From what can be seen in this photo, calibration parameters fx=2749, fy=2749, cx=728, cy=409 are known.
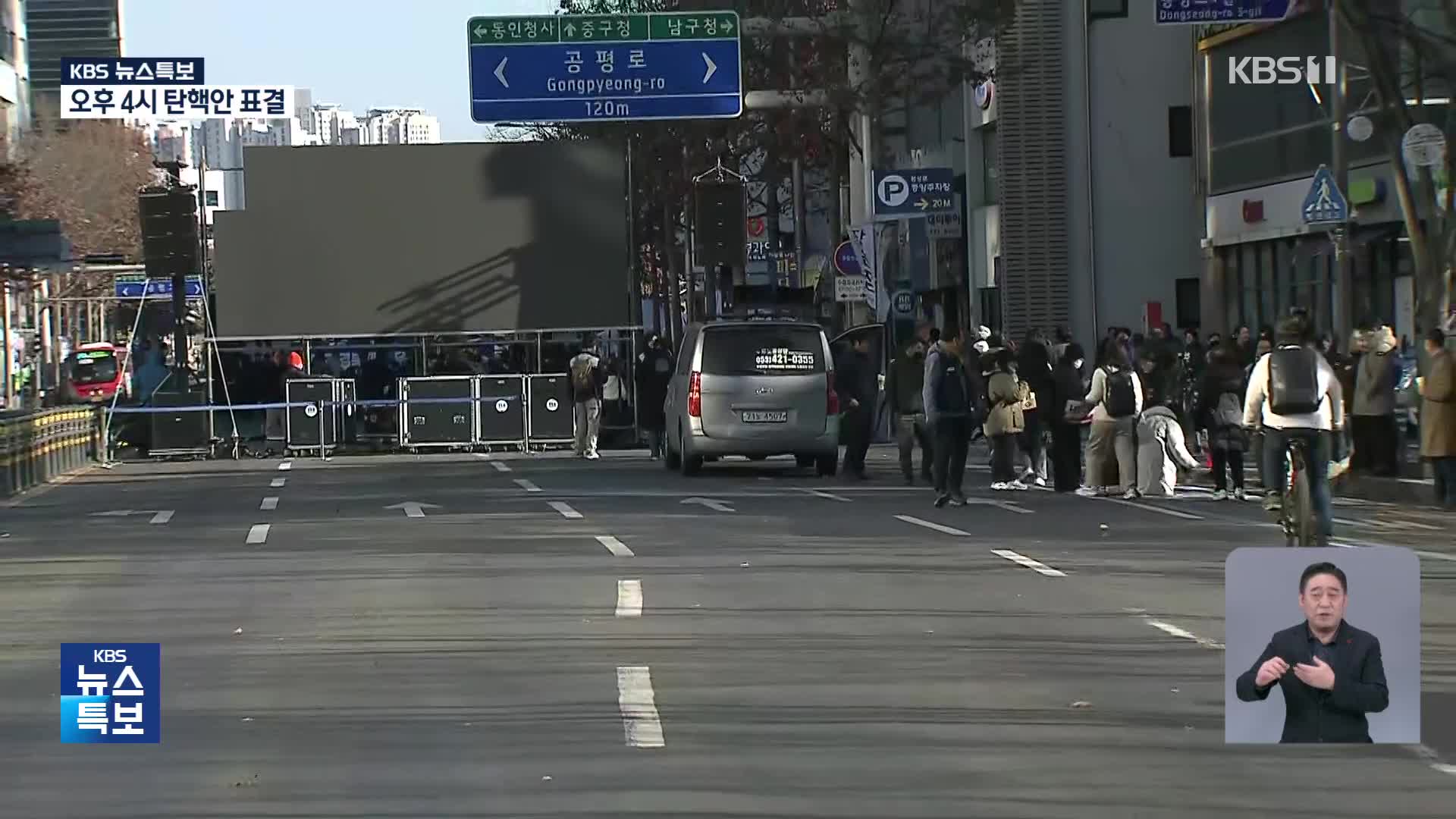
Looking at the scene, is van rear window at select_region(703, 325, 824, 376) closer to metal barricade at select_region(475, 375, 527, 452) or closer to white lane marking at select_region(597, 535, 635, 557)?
white lane marking at select_region(597, 535, 635, 557)

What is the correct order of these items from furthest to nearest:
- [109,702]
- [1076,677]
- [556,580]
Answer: [556,580]
[1076,677]
[109,702]

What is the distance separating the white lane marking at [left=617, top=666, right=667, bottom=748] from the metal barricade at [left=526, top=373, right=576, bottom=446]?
102ft

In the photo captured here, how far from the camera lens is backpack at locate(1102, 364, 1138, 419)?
26828 millimetres

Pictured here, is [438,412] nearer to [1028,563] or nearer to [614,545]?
[614,545]

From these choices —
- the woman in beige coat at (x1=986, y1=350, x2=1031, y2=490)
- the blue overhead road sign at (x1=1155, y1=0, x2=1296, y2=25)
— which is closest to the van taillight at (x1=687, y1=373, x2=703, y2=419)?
the woman in beige coat at (x1=986, y1=350, x2=1031, y2=490)

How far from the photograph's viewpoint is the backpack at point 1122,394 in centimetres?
2683

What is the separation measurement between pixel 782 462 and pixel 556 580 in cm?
1938

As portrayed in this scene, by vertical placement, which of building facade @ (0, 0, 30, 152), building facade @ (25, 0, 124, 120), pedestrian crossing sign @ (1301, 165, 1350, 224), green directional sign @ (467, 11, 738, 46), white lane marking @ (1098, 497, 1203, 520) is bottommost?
white lane marking @ (1098, 497, 1203, 520)

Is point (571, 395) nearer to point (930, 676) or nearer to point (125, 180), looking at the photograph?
point (930, 676)

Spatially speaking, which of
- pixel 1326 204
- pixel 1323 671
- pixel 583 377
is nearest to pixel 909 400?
pixel 1326 204

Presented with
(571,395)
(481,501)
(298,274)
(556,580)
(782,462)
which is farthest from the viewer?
(298,274)

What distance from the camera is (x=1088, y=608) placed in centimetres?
1494

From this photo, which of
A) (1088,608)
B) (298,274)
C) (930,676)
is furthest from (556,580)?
(298,274)

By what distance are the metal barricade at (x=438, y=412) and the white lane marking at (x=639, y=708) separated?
102ft
